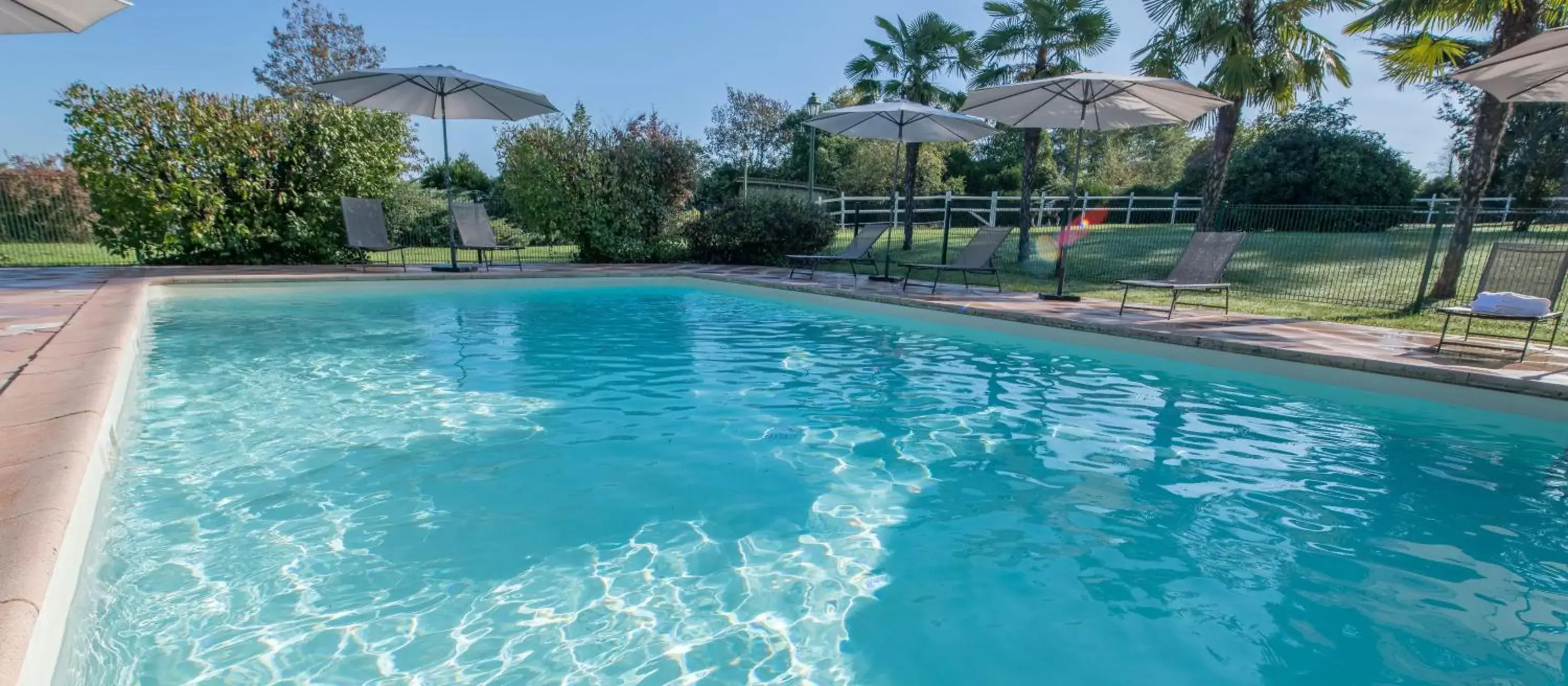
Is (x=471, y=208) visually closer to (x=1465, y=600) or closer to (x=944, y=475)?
(x=944, y=475)

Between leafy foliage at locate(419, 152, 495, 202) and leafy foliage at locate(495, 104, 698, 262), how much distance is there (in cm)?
1467

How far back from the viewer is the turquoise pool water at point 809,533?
237 centimetres

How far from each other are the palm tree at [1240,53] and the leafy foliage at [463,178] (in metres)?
23.1

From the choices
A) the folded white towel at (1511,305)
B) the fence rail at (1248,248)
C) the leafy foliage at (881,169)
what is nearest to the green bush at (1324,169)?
the fence rail at (1248,248)

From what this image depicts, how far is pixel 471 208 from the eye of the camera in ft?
40.2

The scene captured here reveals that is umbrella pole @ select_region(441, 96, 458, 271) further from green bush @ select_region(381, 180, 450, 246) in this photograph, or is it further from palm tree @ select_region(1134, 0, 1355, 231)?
palm tree @ select_region(1134, 0, 1355, 231)

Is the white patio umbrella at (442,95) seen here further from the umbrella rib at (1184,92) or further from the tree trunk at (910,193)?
the tree trunk at (910,193)

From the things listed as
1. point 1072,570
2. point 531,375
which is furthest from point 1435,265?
point 531,375

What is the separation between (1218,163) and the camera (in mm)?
11594

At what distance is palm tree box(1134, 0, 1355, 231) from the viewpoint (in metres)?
10.5

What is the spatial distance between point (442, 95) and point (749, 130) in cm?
2898

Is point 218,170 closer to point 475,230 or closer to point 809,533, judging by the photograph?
point 475,230

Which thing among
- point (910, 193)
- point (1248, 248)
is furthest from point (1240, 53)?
point (910, 193)

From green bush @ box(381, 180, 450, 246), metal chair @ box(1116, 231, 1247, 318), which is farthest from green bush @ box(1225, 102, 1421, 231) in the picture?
green bush @ box(381, 180, 450, 246)
